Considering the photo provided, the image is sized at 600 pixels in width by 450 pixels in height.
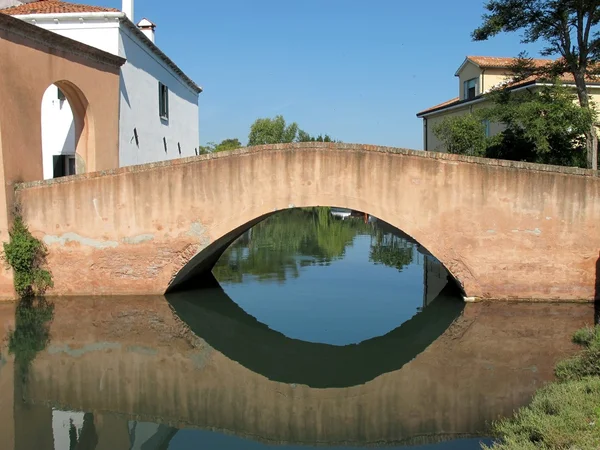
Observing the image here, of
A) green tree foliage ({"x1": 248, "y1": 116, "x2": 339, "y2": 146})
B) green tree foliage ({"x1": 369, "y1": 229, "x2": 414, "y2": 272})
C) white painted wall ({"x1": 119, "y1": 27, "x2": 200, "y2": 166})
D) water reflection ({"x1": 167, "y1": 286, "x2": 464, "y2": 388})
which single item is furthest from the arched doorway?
green tree foliage ({"x1": 248, "y1": 116, "x2": 339, "y2": 146})

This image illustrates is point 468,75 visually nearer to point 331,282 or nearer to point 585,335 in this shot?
point 331,282

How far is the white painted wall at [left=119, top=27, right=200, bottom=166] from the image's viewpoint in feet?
57.5

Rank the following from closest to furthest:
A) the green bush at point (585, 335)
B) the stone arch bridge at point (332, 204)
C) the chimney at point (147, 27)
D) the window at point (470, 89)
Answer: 1. the green bush at point (585, 335)
2. the stone arch bridge at point (332, 204)
3. the chimney at point (147, 27)
4. the window at point (470, 89)

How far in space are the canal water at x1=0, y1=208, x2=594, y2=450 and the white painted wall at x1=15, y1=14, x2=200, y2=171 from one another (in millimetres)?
6136

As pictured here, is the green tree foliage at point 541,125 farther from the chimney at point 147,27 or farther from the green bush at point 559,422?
the chimney at point 147,27

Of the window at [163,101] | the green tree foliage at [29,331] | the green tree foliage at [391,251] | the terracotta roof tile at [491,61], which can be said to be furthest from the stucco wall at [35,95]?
the terracotta roof tile at [491,61]

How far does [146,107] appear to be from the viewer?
64.2ft

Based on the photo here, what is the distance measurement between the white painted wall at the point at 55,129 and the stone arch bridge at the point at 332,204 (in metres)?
5.51

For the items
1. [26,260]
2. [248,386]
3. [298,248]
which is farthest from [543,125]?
[26,260]

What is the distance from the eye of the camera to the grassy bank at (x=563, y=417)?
543 cm

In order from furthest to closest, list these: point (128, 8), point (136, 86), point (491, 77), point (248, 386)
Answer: point (491, 77)
point (128, 8)
point (136, 86)
point (248, 386)

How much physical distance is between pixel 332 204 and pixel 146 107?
9.74 metres

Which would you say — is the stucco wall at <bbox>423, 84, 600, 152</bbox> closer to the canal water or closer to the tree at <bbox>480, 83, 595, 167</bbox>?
the tree at <bbox>480, 83, 595, 167</bbox>

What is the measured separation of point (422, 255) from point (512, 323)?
10327 mm
